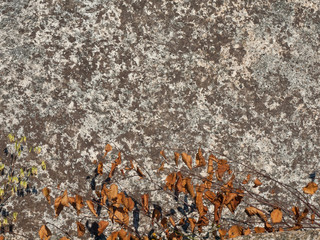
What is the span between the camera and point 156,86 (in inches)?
91.1

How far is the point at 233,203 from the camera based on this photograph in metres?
2.25

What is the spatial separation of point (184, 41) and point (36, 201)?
3.76ft

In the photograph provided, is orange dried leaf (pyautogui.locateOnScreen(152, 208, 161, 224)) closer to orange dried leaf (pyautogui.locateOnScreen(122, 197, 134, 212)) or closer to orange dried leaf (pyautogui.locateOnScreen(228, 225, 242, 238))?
orange dried leaf (pyautogui.locateOnScreen(122, 197, 134, 212))

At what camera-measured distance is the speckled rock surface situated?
2.25m

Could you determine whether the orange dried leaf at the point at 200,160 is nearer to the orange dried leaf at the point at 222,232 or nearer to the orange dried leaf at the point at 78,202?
the orange dried leaf at the point at 222,232

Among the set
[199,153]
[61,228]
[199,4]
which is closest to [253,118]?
[199,153]

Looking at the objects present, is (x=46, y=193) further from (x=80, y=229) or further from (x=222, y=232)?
(x=222, y=232)

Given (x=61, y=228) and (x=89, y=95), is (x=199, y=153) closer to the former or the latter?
(x=89, y=95)

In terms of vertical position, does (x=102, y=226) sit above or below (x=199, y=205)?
below

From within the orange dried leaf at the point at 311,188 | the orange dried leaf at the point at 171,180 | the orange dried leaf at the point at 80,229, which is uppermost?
the orange dried leaf at the point at 311,188

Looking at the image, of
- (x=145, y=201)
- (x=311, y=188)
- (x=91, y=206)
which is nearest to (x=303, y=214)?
(x=311, y=188)

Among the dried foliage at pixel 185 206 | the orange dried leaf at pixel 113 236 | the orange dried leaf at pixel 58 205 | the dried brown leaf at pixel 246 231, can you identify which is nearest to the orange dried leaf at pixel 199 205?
the dried foliage at pixel 185 206

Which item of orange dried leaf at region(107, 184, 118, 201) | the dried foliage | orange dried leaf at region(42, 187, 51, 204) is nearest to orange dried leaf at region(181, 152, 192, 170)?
the dried foliage

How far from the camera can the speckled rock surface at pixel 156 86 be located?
2252 mm
